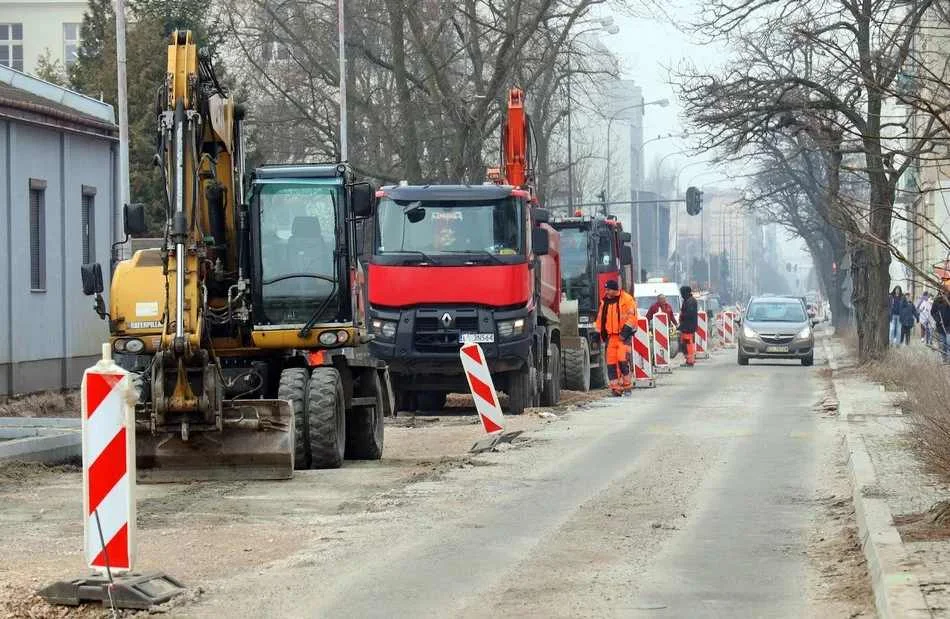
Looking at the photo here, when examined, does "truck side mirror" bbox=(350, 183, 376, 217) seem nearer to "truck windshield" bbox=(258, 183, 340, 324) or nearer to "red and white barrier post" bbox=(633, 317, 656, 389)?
"truck windshield" bbox=(258, 183, 340, 324)

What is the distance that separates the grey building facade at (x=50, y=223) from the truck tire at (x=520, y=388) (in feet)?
25.9

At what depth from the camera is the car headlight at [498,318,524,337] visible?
2316cm

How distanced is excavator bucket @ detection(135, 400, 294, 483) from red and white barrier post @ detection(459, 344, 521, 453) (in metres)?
4.18

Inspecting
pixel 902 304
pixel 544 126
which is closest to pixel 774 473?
pixel 902 304

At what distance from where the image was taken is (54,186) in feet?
94.8

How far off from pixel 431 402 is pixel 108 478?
56.3 feet

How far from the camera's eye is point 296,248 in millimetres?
16828

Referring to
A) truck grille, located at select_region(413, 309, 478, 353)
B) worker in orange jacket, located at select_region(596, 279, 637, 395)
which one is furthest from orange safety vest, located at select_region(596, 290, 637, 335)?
truck grille, located at select_region(413, 309, 478, 353)

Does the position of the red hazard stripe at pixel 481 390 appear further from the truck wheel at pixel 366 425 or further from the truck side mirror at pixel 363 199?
the truck side mirror at pixel 363 199

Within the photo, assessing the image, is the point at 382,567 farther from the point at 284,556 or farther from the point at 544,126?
the point at 544,126

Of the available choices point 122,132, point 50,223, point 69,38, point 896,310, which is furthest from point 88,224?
point 69,38

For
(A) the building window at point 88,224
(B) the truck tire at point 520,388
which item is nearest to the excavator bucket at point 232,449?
(B) the truck tire at point 520,388

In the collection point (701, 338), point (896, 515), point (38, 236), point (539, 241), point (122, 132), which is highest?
point (122, 132)

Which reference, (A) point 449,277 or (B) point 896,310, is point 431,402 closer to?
(A) point 449,277
